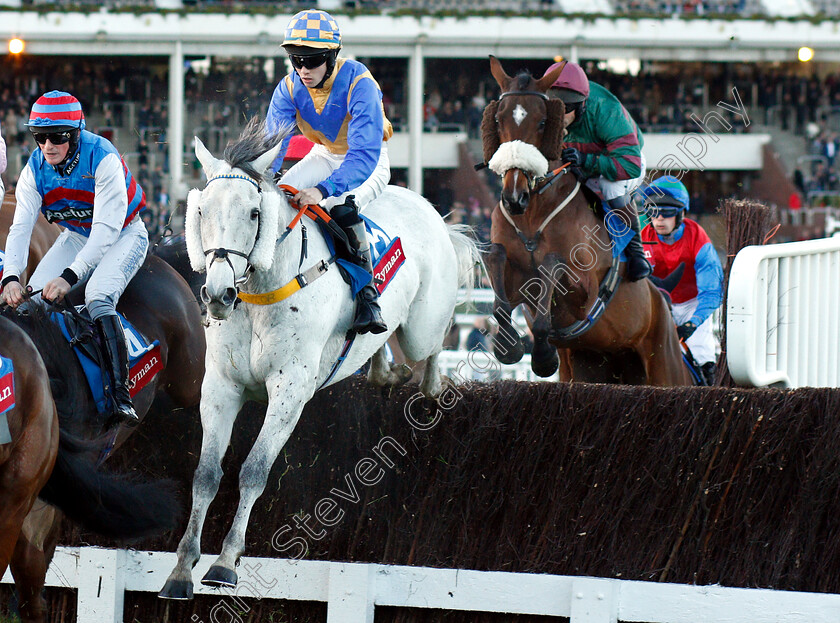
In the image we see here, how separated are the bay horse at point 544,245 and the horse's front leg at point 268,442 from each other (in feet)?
6.18

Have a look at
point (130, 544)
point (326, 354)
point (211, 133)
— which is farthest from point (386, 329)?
point (211, 133)

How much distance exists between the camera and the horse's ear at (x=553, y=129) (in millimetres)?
5719

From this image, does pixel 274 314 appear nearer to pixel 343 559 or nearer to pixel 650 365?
pixel 343 559

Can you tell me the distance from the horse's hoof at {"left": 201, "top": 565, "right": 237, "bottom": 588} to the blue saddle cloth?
3148 millimetres

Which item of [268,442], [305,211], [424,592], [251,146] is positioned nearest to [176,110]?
[305,211]

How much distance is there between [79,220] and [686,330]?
3960 mm

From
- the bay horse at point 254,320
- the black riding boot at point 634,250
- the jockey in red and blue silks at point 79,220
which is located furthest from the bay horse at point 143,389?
the black riding boot at point 634,250

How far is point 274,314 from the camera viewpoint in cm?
421

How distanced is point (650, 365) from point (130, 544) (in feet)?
10.8

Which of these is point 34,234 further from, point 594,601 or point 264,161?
point 594,601

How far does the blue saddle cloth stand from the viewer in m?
6.21

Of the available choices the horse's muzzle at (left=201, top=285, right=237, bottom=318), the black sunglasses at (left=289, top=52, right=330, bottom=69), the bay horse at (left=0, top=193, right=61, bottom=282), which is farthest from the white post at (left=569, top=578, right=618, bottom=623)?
the bay horse at (left=0, top=193, right=61, bottom=282)

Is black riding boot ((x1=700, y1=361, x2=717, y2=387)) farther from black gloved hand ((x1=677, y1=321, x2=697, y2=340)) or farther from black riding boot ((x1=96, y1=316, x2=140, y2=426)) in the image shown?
black riding boot ((x1=96, y1=316, x2=140, y2=426))

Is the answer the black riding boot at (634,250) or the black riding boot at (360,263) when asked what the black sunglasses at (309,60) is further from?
the black riding boot at (634,250)
